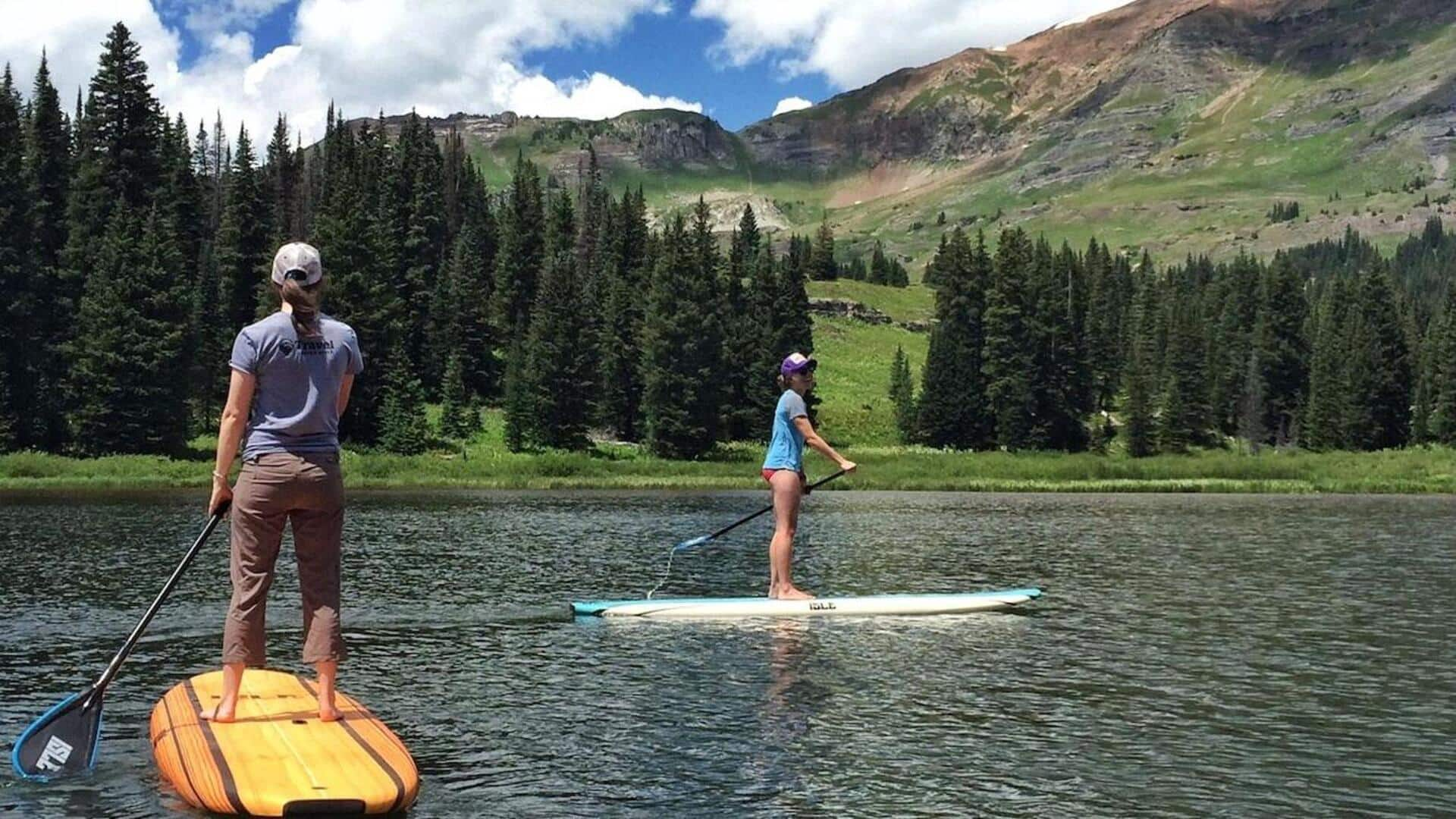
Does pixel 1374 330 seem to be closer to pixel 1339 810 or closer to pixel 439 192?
pixel 439 192

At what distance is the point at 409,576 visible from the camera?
26.1m

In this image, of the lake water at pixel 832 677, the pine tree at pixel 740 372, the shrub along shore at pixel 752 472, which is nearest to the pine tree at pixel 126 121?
the shrub along shore at pixel 752 472

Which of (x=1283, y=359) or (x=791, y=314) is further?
(x=1283, y=359)

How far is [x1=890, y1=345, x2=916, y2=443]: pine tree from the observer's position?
11369cm

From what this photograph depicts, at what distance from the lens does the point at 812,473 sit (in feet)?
250

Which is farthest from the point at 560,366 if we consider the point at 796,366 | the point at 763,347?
the point at 796,366

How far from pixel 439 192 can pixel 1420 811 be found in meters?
130

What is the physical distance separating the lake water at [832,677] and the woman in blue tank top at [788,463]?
5.11 feet

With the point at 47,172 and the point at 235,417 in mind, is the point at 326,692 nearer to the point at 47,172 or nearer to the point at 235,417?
the point at 235,417

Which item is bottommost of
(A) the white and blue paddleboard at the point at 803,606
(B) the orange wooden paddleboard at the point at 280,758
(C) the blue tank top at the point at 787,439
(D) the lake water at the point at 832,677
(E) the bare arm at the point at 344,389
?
(D) the lake water at the point at 832,677

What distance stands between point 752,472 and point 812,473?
19.8ft

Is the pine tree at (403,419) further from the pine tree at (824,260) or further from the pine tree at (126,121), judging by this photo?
the pine tree at (824,260)

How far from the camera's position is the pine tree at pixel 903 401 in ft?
373

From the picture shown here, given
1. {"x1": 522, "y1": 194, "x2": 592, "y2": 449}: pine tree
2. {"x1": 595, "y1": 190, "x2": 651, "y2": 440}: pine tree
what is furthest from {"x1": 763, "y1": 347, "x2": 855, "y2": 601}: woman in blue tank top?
{"x1": 595, "y1": 190, "x2": 651, "y2": 440}: pine tree
